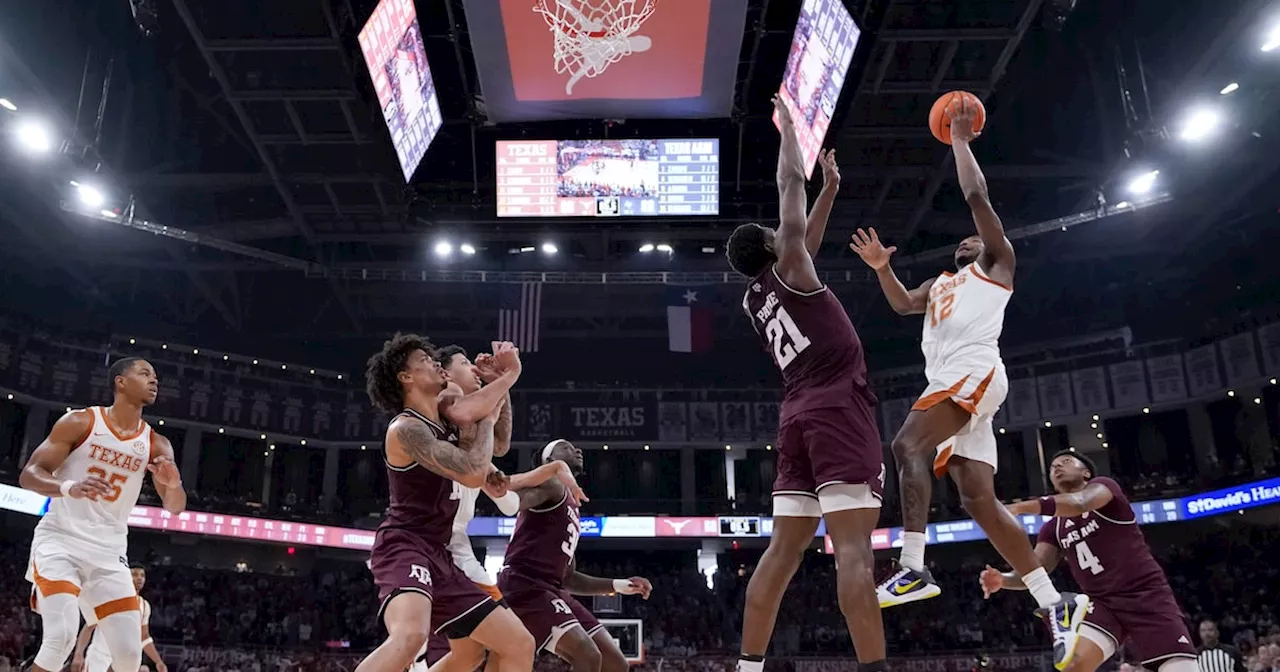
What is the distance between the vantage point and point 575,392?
30.2 metres

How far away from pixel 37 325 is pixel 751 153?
61.8ft

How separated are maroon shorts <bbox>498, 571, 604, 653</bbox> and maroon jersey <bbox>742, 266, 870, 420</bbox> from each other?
2307 millimetres

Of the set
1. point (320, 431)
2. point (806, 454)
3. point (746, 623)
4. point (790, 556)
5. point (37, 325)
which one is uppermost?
point (37, 325)

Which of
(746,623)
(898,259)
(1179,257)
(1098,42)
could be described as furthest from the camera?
(1179,257)

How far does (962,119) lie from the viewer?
5688 millimetres

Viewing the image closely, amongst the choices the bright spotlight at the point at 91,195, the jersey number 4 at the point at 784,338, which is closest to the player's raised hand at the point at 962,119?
the jersey number 4 at the point at 784,338

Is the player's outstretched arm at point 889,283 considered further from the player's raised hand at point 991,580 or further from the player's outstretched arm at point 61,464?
the player's outstretched arm at point 61,464

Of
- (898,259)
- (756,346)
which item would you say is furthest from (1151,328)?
(756,346)

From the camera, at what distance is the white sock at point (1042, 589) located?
5.29 m

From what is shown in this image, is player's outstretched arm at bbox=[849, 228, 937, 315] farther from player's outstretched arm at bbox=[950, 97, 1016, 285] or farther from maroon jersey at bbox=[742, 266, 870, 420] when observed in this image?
maroon jersey at bbox=[742, 266, 870, 420]

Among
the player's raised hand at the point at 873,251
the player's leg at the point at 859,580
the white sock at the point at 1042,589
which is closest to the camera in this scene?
the player's leg at the point at 859,580

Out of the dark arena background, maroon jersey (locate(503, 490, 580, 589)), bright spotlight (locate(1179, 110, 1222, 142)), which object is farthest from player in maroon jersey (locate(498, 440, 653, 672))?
bright spotlight (locate(1179, 110, 1222, 142))

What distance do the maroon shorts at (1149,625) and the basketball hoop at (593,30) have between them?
33.5 feet

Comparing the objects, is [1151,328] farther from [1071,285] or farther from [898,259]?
[898,259]
